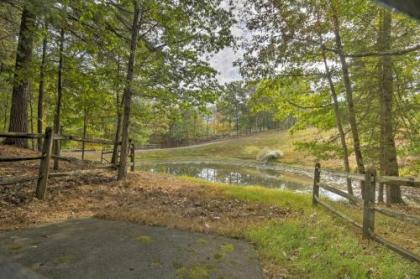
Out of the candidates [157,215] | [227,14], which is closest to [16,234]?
[157,215]

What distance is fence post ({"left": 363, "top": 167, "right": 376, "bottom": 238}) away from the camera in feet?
19.1

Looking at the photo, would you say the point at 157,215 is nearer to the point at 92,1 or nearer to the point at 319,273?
the point at 319,273

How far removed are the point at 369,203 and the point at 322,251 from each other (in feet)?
5.48

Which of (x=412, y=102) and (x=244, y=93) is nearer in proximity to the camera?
(x=412, y=102)

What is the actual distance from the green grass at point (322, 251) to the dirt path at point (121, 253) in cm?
47

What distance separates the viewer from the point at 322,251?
5.00 metres

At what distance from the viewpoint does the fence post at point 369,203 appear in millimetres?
5832

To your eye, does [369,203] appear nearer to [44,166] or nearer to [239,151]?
[44,166]

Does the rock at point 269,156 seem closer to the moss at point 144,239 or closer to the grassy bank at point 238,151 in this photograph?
the grassy bank at point 238,151

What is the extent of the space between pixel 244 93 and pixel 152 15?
49.0m

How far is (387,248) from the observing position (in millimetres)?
5281

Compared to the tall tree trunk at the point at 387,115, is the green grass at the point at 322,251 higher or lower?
lower

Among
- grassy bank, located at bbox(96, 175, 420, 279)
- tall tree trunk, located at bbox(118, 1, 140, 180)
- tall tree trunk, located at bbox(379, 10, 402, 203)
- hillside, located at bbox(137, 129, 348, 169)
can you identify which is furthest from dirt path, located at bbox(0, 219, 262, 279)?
hillside, located at bbox(137, 129, 348, 169)

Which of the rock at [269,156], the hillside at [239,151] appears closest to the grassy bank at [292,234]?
the hillside at [239,151]
